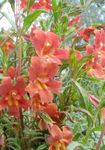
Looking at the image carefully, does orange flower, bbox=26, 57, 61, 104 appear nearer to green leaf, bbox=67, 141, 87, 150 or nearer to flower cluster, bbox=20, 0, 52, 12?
green leaf, bbox=67, 141, 87, 150

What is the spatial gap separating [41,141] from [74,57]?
0.21 meters

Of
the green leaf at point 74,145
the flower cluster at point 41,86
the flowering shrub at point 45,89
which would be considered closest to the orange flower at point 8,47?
the flowering shrub at point 45,89

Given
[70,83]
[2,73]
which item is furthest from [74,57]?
[2,73]

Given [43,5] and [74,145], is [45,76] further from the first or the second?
→ [43,5]

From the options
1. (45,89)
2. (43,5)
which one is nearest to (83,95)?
(45,89)

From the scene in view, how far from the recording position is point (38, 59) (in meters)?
0.84

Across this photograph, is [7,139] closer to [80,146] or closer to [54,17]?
[80,146]

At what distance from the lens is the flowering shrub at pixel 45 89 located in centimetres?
86

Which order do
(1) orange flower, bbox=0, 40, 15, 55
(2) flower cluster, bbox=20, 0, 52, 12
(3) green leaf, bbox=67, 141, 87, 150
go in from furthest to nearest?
(2) flower cluster, bbox=20, 0, 52, 12
(1) orange flower, bbox=0, 40, 15, 55
(3) green leaf, bbox=67, 141, 87, 150

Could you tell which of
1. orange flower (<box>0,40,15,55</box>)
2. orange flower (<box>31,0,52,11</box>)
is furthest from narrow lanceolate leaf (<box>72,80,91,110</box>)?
orange flower (<box>31,0,52,11</box>)

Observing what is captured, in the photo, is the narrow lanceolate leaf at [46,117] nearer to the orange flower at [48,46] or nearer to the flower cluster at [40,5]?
the orange flower at [48,46]

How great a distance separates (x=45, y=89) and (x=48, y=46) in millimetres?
98

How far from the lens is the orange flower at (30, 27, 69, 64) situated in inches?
33.8

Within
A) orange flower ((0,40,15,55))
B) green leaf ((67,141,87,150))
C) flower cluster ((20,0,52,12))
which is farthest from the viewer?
flower cluster ((20,0,52,12))
